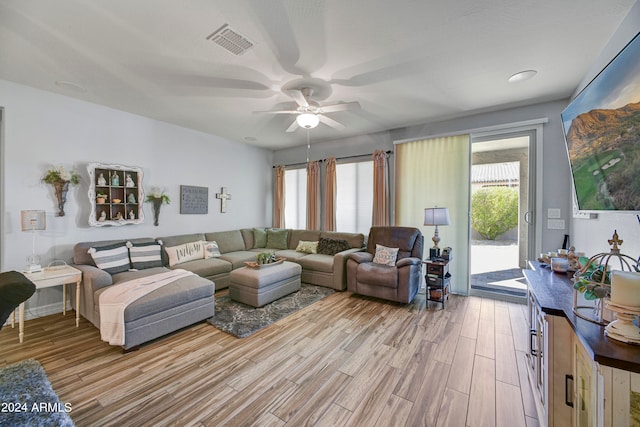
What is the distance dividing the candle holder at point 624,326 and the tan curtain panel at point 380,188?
11.4 ft

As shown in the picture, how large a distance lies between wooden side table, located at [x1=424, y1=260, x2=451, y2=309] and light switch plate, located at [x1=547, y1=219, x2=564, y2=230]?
138 cm

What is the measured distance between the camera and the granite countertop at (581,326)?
904 mm

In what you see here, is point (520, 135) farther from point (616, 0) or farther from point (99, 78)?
point (99, 78)

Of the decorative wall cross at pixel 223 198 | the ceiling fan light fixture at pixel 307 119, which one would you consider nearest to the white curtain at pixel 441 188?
the ceiling fan light fixture at pixel 307 119

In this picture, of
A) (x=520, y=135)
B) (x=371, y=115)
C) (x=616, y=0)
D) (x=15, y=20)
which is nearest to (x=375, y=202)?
(x=371, y=115)

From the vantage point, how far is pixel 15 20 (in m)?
1.87

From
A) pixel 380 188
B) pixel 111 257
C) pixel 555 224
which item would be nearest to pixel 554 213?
pixel 555 224

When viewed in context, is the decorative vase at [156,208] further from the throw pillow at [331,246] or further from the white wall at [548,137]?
the white wall at [548,137]

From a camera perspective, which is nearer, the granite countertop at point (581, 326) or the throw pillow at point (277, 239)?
the granite countertop at point (581, 326)

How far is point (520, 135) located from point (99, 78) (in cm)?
524

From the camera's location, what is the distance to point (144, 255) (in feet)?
11.5

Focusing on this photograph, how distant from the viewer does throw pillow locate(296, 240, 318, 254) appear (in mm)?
4812

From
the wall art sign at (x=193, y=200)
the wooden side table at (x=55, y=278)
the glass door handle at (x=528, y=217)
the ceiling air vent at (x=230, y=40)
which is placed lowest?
the wooden side table at (x=55, y=278)

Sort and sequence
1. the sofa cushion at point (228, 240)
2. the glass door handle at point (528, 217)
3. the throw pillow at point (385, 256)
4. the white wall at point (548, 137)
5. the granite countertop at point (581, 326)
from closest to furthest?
1. the granite countertop at point (581, 326)
2. the white wall at point (548, 137)
3. the glass door handle at point (528, 217)
4. the throw pillow at point (385, 256)
5. the sofa cushion at point (228, 240)
